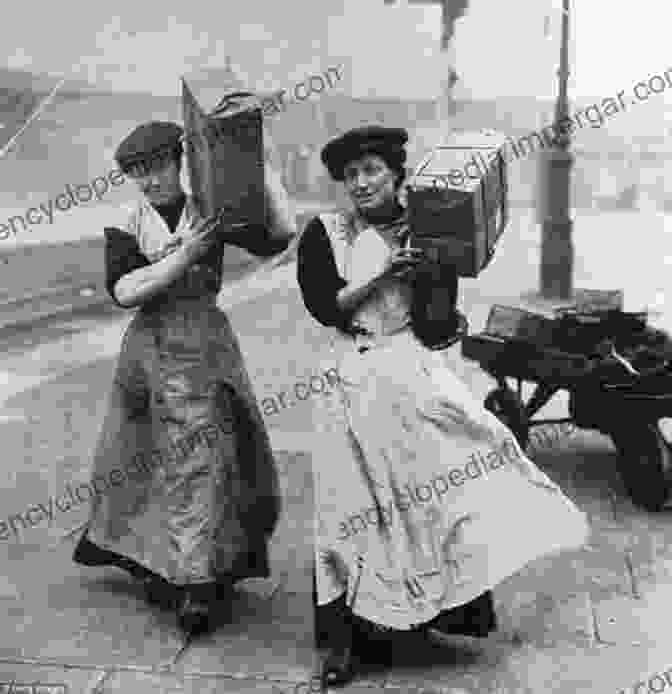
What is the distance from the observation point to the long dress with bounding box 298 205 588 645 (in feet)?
11.3

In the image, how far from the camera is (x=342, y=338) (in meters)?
3.67

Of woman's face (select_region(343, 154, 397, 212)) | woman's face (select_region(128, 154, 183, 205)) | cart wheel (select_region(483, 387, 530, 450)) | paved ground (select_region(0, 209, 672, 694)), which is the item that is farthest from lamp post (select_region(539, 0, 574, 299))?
woman's face (select_region(343, 154, 397, 212))

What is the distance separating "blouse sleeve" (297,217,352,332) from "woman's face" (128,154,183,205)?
2.11 ft

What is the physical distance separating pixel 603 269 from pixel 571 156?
5.09 metres

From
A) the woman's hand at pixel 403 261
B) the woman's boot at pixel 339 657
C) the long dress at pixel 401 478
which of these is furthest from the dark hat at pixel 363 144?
the woman's boot at pixel 339 657

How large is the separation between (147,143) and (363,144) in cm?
85

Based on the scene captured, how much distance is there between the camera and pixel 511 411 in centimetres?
601

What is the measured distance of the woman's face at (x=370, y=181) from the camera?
3.46 meters

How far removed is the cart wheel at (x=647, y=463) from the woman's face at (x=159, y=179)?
2693 millimetres

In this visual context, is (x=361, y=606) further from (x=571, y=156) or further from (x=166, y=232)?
(x=571, y=156)

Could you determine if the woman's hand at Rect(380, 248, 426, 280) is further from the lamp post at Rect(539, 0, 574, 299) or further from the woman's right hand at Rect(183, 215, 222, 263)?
the lamp post at Rect(539, 0, 574, 299)

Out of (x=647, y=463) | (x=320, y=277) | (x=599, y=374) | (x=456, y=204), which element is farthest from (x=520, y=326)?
(x=456, y=204)

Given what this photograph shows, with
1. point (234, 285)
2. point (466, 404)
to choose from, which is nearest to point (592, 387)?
point (466, 404)

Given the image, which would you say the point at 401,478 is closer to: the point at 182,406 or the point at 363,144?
the point at 182,406
